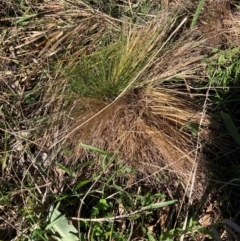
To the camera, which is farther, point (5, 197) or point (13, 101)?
point (13, 101)

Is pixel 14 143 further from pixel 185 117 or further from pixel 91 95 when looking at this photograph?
pixel 185 117

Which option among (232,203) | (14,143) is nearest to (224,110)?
(232,203)

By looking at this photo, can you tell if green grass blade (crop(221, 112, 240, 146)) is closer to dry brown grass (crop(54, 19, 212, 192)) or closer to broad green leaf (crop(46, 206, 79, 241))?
dry brown grass (crop(54, 19, 212, 192))

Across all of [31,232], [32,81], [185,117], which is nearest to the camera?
[31,232]

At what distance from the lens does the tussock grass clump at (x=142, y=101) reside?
6.55 ft

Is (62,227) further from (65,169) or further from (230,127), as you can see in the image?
(230,127)

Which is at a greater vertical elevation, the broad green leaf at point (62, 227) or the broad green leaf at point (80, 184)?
the broad green leaf at point (80, 184)

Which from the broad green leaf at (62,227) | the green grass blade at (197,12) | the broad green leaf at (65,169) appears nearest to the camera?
the broad green leaf at (62,227)

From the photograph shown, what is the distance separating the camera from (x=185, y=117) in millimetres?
2041

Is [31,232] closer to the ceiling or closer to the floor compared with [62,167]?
closer to the floor

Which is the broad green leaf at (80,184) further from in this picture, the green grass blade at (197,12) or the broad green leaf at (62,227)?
the green grass blade at (197,12)

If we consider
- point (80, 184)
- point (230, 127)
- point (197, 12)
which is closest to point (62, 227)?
point (80, 184)

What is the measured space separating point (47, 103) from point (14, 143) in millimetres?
192

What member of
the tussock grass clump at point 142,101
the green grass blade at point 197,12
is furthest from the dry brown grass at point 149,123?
the green grass blade at point 197,12
